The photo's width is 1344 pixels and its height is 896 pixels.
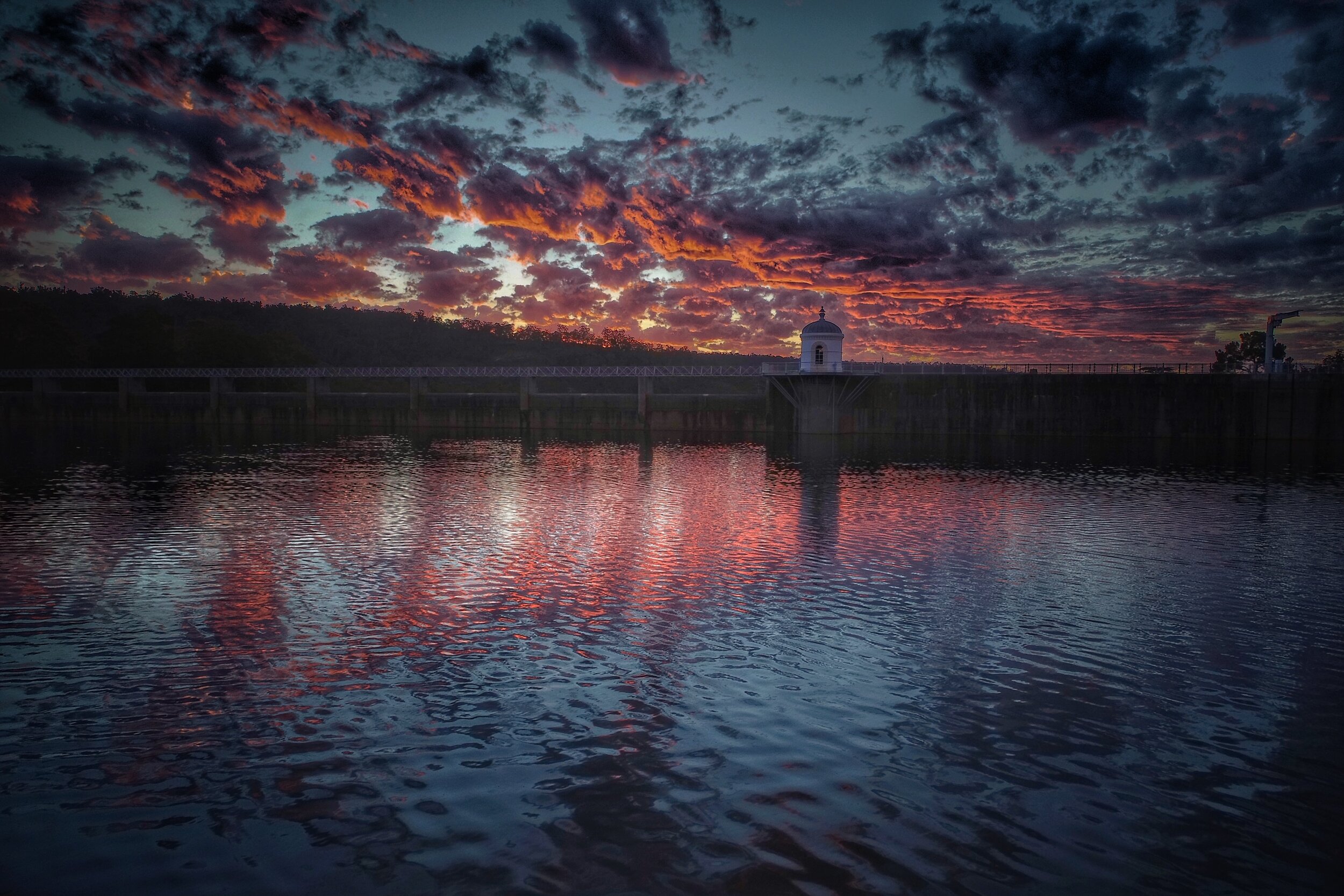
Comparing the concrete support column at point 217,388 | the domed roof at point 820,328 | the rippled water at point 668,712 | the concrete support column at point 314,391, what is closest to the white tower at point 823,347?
the domed roof at point 820,328

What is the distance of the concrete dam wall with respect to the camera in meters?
63.1

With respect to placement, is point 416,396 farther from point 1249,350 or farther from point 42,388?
point 1249,350

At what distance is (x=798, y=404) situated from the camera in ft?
224

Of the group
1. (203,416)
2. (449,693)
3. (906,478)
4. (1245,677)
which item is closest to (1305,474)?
(906,478)

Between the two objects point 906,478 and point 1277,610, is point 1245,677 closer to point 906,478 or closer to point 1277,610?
point 1277,610

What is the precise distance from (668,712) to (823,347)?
2285 inches

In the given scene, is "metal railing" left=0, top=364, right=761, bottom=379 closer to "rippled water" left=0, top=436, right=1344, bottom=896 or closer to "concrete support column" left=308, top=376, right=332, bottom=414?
"concrete support column" left=308, top=376, right=332, bottom=414

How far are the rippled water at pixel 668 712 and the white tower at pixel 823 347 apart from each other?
1742 inches

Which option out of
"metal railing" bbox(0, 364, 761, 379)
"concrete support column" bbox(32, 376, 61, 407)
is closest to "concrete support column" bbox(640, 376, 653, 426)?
"metal railing" bbox(0, 364, 761, 379)

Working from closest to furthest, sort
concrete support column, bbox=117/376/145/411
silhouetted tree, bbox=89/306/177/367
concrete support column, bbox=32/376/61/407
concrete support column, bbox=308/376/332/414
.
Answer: concrete support column, bbox=308/376/332/414 → concrete support column, bbox=117/376/145/411 → concrete support column, bbox=32/376/61/407 → silhouetted tree, bbox=89/306/177/367

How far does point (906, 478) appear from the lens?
36750 mm

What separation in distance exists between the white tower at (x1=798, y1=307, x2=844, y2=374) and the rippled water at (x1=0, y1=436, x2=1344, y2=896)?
44249 millimetres

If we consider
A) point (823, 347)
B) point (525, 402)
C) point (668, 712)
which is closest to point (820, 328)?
point (823, 347)

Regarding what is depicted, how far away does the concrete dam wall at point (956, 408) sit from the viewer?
63062mm
